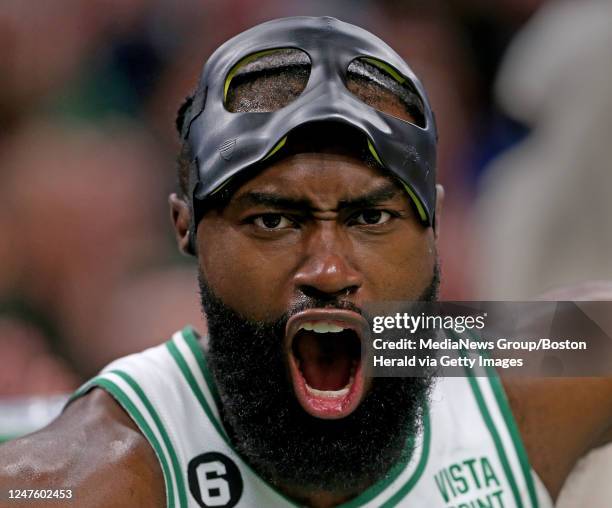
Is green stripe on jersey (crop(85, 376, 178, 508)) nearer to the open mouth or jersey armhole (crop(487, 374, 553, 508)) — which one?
the open mouth

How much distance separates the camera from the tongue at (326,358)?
147 cm

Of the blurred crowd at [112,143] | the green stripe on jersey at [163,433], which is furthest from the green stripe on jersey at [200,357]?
the blurred crowd at [112,143]

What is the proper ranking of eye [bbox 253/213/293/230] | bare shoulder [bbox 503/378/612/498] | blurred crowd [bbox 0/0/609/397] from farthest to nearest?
blurred crowd [bbox 0/0/609/397], bare shoulder [bbox 503/378/612/498], eye [bbox 253/213/293/230]

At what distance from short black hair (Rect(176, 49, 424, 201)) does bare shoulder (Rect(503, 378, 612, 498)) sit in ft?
1.73

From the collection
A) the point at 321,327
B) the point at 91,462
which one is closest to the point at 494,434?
the point at 321,327

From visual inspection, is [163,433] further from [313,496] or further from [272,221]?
[272,221]

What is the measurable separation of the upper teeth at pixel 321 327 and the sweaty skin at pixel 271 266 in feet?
0.13

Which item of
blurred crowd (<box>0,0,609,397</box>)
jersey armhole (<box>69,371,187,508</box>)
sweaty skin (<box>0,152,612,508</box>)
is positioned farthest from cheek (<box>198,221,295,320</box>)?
blurred crowd (<box>0,0,609,397</box>)

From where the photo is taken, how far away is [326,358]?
1.48 m

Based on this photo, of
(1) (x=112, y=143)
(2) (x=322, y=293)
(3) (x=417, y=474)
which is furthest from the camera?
(1) (x=112, y=143)

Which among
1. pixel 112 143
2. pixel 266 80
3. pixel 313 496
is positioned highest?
pixel 112 143

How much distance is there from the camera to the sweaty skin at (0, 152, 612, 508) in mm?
1372

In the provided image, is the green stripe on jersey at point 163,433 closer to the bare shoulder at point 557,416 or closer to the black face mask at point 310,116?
the black face mask at point 310,116

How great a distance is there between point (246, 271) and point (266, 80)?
1.00 feet
